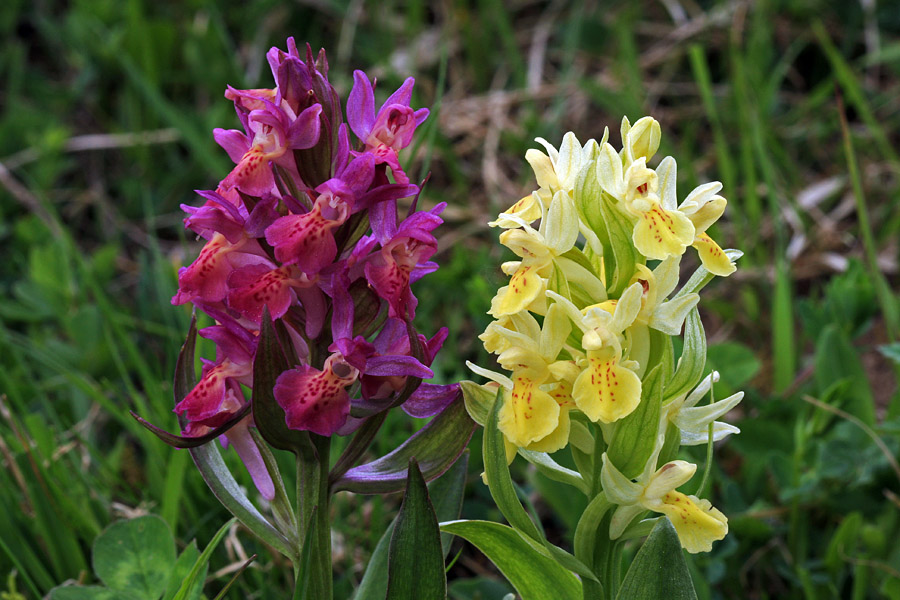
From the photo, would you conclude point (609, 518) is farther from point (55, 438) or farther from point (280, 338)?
point (55, 438)

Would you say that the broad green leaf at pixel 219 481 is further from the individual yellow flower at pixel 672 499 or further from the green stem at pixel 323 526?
the individual yellow flower at pixel 672 499

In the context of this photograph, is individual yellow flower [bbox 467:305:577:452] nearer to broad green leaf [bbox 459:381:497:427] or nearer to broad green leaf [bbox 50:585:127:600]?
broad green leaf [bbox 459:381:497:427]

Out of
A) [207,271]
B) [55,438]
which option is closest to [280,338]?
[207,271]

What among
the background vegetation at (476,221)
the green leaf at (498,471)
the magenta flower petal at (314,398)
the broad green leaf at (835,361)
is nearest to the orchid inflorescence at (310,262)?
the magenta flower petal at (314,398)

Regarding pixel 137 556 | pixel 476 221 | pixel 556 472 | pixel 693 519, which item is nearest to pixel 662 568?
pixel 693 519

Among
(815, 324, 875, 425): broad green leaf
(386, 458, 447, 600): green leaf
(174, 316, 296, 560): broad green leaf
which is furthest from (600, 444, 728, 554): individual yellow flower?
(815, 324, 875, 425): broad green leaf

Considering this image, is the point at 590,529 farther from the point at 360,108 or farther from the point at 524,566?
the point at 360,108
